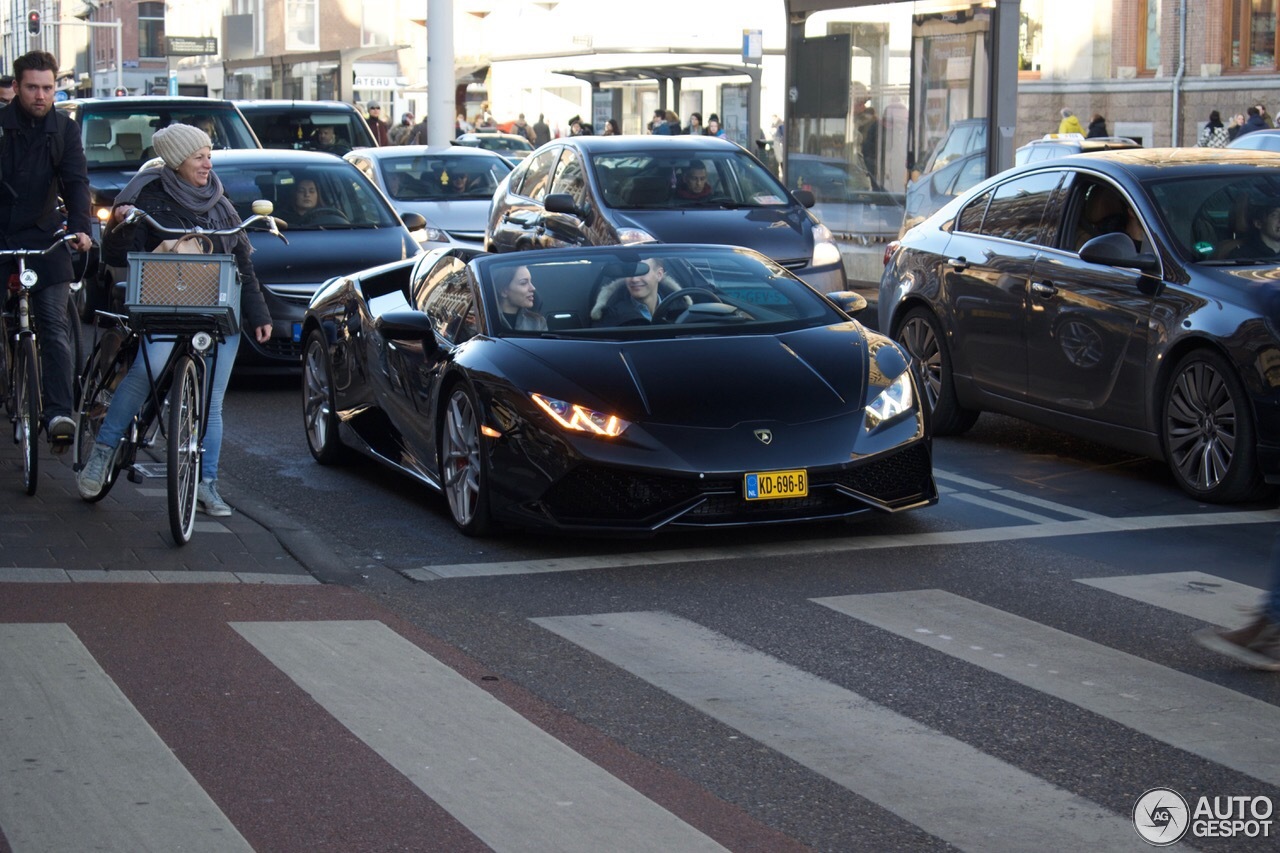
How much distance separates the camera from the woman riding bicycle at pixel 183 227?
27.3 ft

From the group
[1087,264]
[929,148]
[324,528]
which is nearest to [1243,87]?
[929,148]

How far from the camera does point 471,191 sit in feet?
66.3

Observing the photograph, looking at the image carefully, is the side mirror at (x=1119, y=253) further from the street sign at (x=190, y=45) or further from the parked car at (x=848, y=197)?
the street sign at (x=190, y=45)

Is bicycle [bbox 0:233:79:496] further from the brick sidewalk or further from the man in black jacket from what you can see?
the brick sidewalk

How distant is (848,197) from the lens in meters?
21.2

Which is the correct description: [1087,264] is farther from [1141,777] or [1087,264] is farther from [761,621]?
[1141,777]

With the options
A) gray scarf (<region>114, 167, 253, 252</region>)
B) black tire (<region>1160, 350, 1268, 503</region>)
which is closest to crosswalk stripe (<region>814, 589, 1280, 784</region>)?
black tire (<region>1160, 350, 1268, 503</region>)

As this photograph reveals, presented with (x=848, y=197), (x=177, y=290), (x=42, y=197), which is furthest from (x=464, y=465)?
(x=848, y=197)

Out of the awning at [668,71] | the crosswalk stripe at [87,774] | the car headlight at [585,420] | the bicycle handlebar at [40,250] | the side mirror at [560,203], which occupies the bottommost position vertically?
the crosswalk stripe at [87,774]

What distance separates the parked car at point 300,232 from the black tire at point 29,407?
3.79 metres

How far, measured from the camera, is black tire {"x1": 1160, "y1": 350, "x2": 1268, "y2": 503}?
27.8ft

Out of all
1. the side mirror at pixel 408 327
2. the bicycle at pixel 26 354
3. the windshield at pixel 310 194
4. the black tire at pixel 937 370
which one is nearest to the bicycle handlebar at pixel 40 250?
the bicycle at pixel 26 354

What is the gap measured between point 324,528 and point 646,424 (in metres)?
1.77

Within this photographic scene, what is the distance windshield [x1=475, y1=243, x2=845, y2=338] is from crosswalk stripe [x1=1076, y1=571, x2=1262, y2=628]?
211 centimetres
